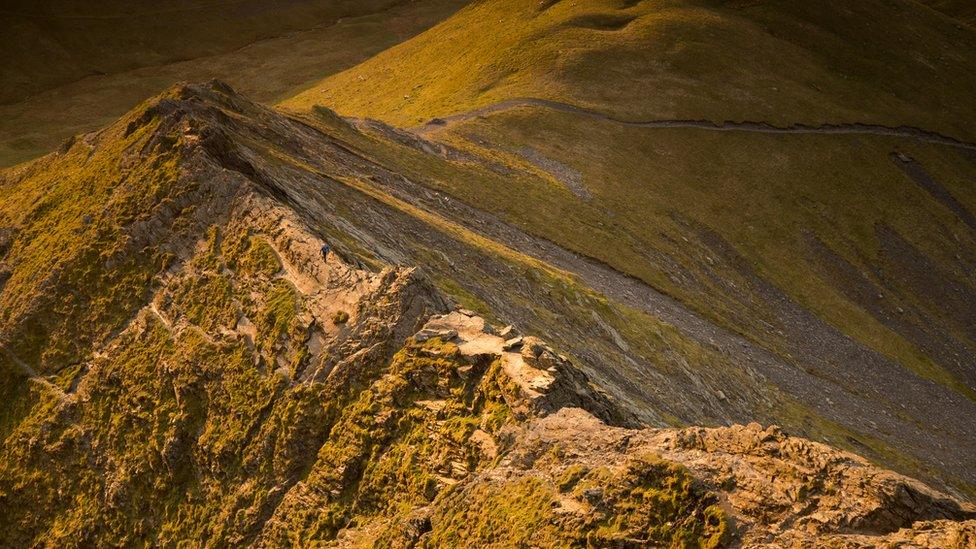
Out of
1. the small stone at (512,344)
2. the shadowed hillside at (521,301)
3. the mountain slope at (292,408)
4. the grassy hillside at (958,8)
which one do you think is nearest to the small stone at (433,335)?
the mountain slope at (292,408)

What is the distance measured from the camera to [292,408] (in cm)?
2542

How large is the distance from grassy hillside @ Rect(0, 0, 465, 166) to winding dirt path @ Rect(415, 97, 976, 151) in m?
Answer: 50.4

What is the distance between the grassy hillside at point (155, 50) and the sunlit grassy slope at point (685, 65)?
1061 inches

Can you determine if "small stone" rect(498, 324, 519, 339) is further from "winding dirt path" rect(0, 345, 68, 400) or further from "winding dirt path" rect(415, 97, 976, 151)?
"winding dirt path" rect(415, 97, 976, 151)

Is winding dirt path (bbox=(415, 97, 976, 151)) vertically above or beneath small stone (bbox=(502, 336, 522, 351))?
beneath

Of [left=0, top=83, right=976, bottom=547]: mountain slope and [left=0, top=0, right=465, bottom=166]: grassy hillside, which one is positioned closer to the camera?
[left=0, top=83, right=976, bottom=547]: mountain slope

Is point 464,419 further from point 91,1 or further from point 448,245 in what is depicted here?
point 91,1

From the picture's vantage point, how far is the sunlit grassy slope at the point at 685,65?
4063 inches

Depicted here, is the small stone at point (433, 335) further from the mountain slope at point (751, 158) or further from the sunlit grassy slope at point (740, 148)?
the sunlit grassy slope at point (740, 148)

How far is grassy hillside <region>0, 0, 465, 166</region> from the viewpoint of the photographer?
12719 cm

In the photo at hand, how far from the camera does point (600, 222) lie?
245 ft

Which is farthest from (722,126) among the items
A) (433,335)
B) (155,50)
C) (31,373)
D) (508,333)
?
(155,50)

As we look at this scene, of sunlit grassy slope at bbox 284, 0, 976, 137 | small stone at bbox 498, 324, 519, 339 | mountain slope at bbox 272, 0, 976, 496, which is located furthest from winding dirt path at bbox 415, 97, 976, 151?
small stone at bbox 498, 324, 519, 339

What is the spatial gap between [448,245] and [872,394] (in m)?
37.7
